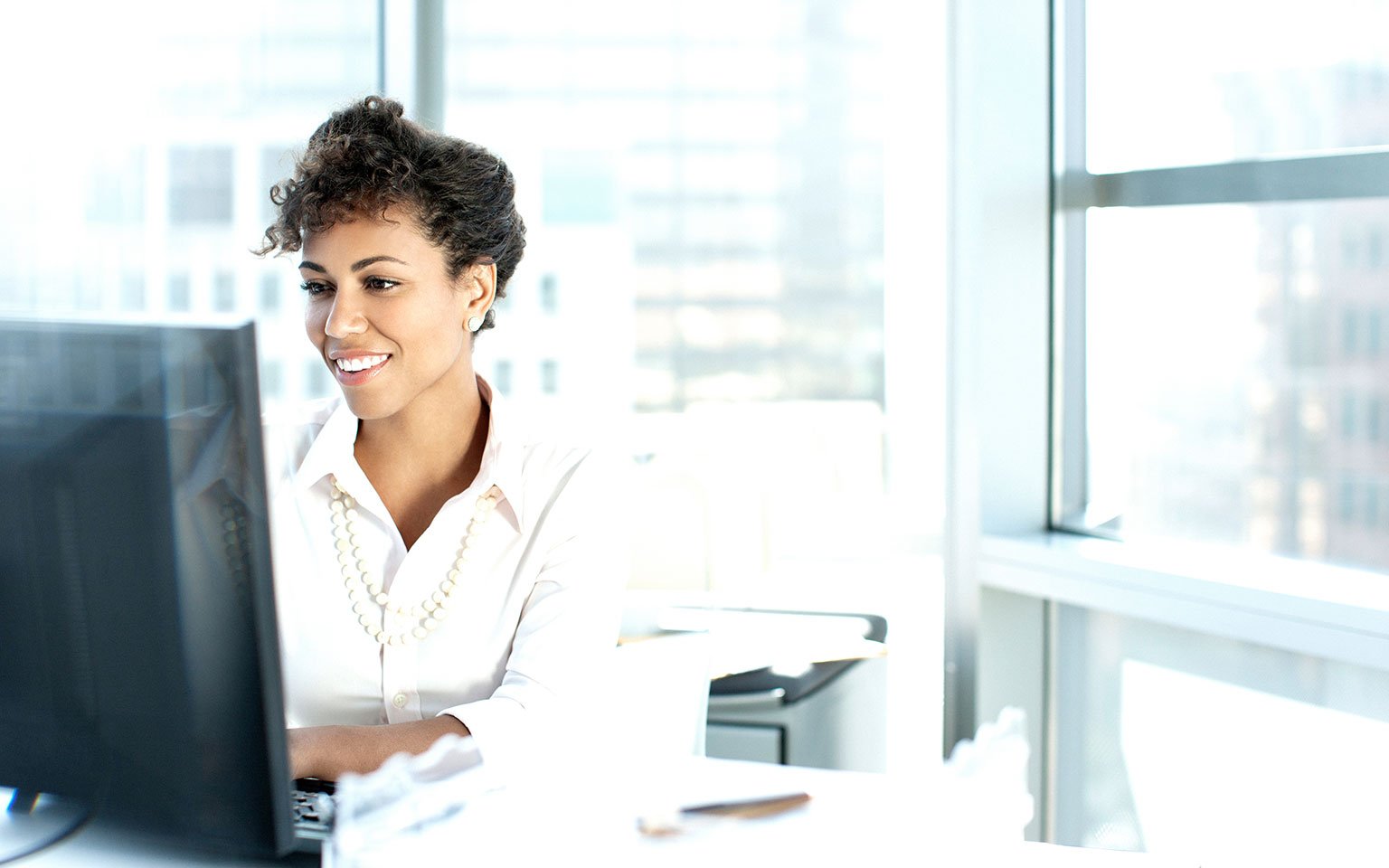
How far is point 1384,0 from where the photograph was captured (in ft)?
6.61

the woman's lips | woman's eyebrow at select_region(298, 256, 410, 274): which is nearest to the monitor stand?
the woman's lips

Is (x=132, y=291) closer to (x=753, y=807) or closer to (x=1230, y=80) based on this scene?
(x=753, y=807)

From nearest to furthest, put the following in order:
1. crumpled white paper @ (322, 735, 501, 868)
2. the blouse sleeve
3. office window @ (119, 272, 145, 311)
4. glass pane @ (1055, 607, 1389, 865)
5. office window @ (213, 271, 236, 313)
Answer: crumpled white paper @ (322, 735, 501, 868)
the blouse sleeve
glass pane @ (1055, 607, 1389, 865)
office window @ (119, 272, 145, 311)
office window @ (213, 271, 236, 313)

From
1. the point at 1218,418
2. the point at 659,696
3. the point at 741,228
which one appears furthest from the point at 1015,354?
the point at 659,696

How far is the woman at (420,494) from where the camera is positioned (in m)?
1.49

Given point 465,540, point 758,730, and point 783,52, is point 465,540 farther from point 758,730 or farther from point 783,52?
point 783,52

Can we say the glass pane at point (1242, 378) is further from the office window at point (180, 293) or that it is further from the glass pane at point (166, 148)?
the office window at point (180, 293)

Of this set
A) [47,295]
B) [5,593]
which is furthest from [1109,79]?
[5,593]

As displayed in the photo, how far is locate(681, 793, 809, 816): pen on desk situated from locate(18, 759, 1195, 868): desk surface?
Result: 0.01 metres

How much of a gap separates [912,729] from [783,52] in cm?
158

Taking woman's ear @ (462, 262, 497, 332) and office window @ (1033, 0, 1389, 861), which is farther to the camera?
office window @ (1033, 0, 1389, 861)

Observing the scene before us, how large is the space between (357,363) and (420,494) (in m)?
0.19

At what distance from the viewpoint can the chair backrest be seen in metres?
1.63

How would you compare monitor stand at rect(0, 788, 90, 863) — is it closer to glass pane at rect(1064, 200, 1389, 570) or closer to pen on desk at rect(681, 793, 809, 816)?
pen on desk at rect(681, 793, 809, 816)
